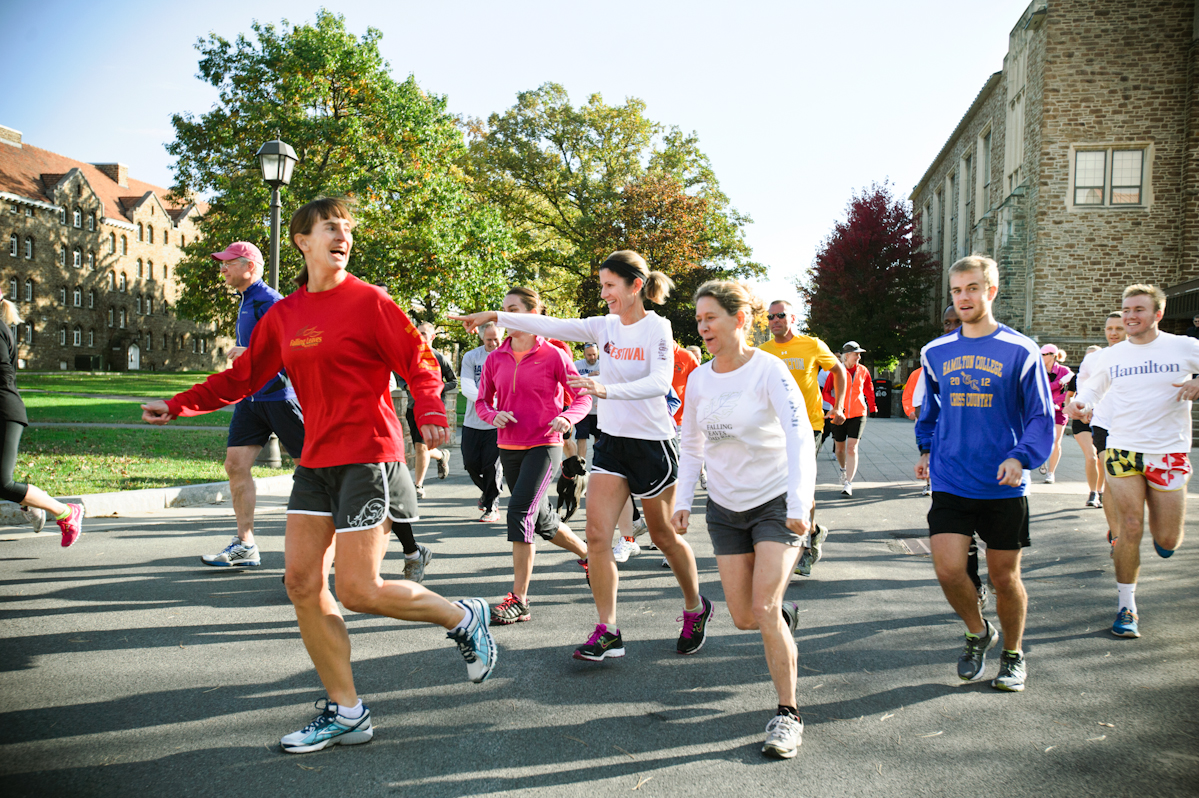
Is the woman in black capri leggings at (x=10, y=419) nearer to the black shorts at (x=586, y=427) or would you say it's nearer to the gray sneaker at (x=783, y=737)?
the gray sneaker at (x=783, y=737)

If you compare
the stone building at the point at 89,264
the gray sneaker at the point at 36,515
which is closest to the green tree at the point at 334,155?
the gray sneaker at the point at 36,515

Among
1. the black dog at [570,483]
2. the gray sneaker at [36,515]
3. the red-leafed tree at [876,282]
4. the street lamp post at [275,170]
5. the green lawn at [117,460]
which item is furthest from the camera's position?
the red-leafed tree at [876,282]

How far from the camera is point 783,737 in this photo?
3.34m

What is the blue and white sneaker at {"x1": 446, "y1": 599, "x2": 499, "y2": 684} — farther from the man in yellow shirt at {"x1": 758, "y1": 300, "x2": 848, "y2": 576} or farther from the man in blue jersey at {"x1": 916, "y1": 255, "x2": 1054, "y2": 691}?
the man in yellow shirt at {"x1": 758, "y1": 300, "x2": 848, "y2": 576}

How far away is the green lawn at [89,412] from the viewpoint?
766 inches

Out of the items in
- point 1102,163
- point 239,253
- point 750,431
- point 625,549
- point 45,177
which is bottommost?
point 625,549

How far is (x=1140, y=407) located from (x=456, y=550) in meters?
5.32

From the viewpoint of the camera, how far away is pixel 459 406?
78.0 ft

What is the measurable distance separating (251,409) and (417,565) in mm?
1688

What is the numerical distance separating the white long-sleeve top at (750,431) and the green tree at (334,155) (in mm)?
24272

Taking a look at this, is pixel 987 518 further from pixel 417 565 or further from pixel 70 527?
pixel 70 527

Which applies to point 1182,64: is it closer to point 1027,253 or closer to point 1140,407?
point 1027,253

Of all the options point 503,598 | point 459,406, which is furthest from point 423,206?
point 503,598

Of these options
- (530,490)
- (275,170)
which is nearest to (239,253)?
(530,490)
